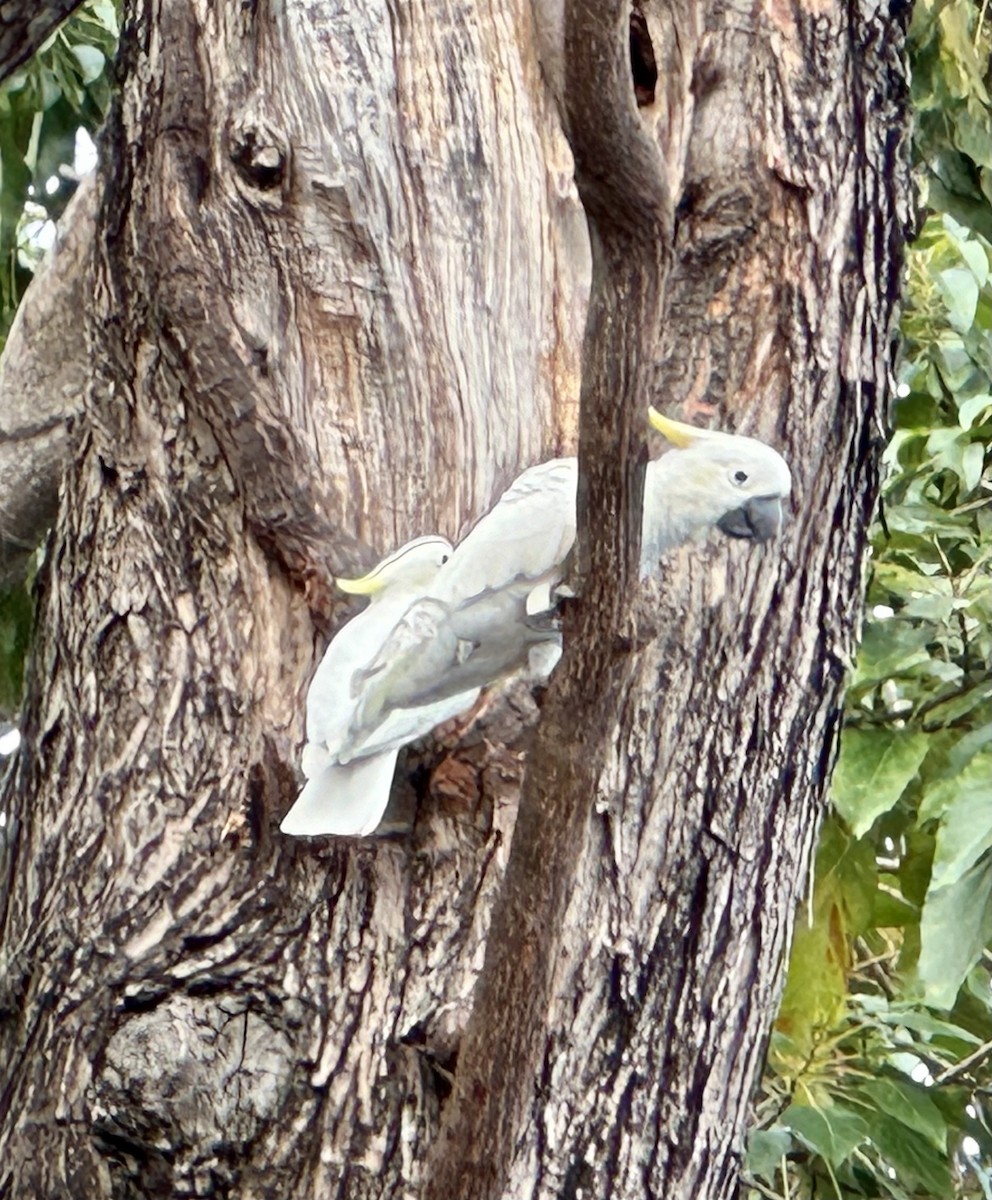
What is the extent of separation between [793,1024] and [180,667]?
93cm

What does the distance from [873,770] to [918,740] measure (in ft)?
0.22

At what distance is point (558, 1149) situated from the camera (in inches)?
43.3

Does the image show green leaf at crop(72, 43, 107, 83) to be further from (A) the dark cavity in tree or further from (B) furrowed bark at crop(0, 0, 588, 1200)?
(A) the dark cavity in tree

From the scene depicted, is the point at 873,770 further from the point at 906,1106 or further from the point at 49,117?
the point at 49,117

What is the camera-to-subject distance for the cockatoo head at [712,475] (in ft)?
3.53

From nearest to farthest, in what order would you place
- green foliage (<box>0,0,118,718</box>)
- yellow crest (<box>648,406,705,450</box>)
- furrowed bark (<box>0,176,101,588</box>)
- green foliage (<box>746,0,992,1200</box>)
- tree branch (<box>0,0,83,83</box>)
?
yellow crest (<box>648,406,705,450</box>) < tree branch (<box>0,0,83,83</box>) < furrowed bark (<box>0,176,101,588</box>) < green foliage (<box>746,0,992,1200</box>) < green foliage (<box>0,0,118,718</box>)

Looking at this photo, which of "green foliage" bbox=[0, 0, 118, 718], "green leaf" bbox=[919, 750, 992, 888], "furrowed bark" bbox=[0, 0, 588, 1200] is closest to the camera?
"furrowed bark" bbox=[0, 0, 588, 1200]

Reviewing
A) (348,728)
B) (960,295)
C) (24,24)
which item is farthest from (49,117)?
(348,728)

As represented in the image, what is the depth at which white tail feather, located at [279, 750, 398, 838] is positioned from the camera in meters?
1.15

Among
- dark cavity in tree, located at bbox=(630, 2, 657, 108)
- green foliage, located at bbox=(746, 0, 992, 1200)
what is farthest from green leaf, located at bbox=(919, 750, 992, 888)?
dark cavity in tree, located at bbox=(630, 2, 657, 108)

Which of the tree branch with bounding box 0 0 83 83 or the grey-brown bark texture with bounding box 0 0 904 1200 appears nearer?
the grey-brown bark texture with bounding box 0 0 904 1200

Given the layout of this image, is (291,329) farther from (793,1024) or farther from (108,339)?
(793,1024)

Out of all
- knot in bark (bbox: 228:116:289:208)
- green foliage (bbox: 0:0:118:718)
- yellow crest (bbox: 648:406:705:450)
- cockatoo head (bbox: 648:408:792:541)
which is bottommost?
cockatoo head (bbox: 648:408:792:541)

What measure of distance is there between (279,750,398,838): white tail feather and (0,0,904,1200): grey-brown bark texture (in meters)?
0.08
